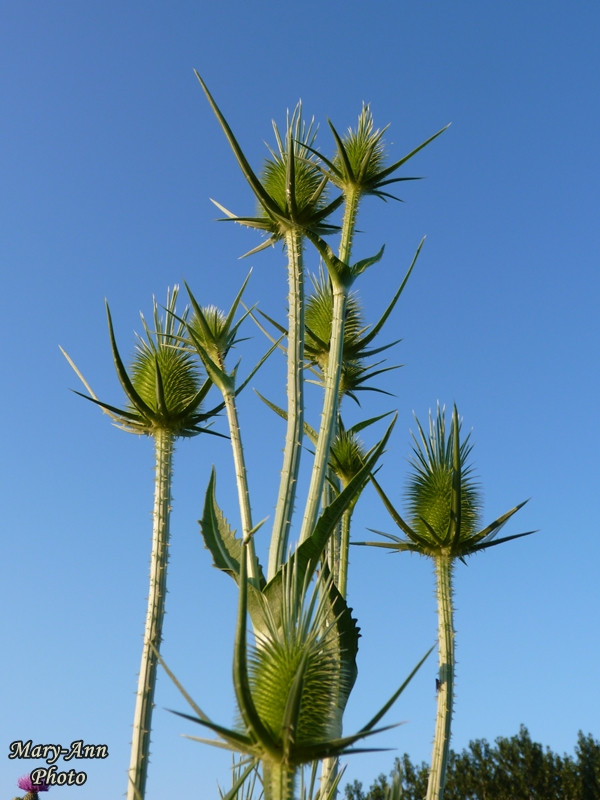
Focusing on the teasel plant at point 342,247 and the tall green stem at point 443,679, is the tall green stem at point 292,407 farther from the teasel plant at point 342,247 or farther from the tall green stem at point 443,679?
the tall green stem at point 443,679

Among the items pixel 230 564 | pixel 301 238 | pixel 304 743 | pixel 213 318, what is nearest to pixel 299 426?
pixel 230 564

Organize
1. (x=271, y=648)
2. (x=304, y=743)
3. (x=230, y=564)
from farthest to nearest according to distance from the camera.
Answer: (x=230, y=564) < (x=271, y=648) < (x=304, y=743)

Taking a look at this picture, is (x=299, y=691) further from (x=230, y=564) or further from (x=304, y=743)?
(x=230, y=564)

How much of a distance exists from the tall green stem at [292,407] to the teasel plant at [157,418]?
2.91 feet

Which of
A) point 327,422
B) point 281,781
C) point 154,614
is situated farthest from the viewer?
point 154,614

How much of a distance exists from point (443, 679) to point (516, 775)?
24.6 meters

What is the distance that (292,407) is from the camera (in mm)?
5617

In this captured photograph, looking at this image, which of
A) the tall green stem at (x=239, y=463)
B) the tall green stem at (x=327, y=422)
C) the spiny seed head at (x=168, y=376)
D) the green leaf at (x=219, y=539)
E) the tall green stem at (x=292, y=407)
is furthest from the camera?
the spiny seed head at (x=168, y=376)

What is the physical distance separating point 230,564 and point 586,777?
28.8 m

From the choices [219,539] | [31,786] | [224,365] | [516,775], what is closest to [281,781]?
[219,539]

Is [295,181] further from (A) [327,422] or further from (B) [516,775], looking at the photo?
(B) [516,775]

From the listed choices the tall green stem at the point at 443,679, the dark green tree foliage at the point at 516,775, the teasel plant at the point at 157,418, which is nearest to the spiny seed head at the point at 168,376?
the teasel plant at the point at 157,418

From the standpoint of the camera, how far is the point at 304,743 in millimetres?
3184

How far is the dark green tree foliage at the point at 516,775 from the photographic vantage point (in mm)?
28297
